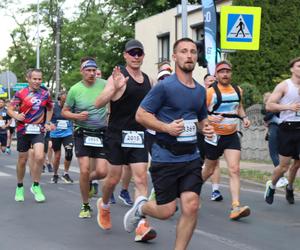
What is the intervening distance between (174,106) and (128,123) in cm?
153

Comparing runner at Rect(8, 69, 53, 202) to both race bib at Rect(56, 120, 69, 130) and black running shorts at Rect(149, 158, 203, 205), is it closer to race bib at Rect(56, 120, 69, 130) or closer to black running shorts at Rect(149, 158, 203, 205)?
race bib at Rect(56, 120, 69, 130)

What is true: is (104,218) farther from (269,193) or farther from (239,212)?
(269,193)

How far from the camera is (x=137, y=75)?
712 centimetres

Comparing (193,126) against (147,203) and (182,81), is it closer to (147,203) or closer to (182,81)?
(182,81)

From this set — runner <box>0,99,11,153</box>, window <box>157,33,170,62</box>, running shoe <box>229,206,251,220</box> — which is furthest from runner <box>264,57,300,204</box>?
Answer: window <box>157,33,170,62</box>

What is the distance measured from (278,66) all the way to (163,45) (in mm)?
8811

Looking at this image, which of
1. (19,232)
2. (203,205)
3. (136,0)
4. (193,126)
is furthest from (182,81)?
(136,0)

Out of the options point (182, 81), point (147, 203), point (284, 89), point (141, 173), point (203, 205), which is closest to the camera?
point (182, 81)

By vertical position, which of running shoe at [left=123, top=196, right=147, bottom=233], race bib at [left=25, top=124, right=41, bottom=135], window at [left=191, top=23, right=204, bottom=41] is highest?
window at [left=191, top=23, right=204, bottom=41]

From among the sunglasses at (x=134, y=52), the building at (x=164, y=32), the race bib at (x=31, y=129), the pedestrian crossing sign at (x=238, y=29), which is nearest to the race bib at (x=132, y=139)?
the sunglasses at (x=134, y=52)

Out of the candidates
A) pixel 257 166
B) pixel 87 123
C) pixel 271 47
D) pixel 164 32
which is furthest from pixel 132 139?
pixel 164 32

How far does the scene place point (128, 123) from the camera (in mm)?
7133

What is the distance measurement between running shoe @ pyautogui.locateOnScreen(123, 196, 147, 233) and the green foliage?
2139 centimetres

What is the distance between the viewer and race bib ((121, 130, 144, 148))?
709 cm
